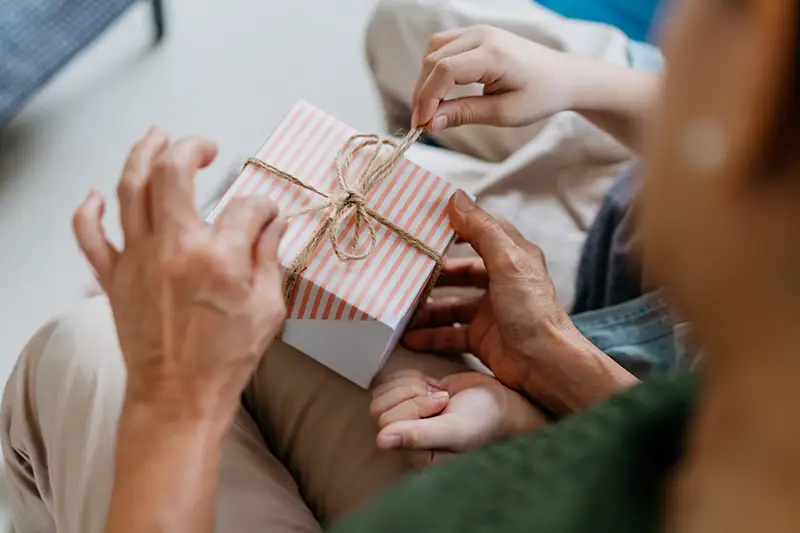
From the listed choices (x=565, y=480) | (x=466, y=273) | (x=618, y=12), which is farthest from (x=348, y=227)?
(x=618, y=12)

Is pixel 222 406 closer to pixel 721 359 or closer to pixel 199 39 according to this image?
pixel 721 359

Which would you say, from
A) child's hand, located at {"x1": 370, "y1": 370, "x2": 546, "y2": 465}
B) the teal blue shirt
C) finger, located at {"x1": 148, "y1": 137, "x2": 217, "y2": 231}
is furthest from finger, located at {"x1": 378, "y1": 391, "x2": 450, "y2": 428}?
the teal blue shirt

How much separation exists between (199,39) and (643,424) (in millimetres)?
1187

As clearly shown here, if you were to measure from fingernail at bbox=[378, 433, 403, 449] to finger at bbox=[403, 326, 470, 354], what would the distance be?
16cm

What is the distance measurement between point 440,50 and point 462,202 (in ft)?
0.47

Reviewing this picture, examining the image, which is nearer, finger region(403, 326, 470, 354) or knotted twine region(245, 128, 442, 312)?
knotted twine region(245, 128, 442, 312)

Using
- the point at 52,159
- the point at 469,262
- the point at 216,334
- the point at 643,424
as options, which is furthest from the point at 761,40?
the point at 52,159

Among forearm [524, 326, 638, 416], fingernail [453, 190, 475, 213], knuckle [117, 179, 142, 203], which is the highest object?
knuckle [117, 179, 142, 203]

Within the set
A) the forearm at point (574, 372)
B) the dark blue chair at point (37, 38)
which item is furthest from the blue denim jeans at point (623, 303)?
the dark blue chair at point (37, 38)

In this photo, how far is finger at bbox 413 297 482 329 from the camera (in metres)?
0.82

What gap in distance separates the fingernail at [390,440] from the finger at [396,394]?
55 millimetres

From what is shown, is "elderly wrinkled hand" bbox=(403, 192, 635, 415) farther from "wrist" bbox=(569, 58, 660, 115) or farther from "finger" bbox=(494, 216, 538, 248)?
"wrist" bbox=(569, 58, 660, 115)

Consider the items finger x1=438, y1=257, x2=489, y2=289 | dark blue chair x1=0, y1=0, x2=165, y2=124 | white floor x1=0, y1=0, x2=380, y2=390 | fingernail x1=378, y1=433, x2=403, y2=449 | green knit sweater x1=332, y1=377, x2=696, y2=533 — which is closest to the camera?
green knit sweater x1=332, y1=377, x2=696, y2=533

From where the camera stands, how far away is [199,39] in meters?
1.38
